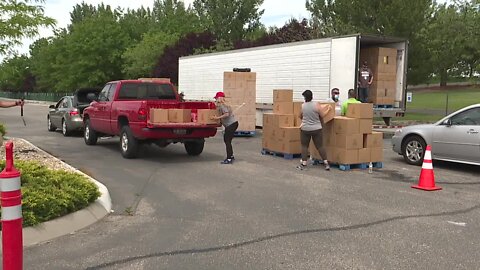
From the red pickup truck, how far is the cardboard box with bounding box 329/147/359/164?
114 inches

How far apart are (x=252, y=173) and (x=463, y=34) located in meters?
19.3

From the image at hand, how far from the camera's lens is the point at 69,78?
5847cm

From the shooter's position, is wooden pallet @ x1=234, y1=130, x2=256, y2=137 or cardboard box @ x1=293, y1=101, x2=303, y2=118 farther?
wooden pallet @ x1=234, y1=130, x2=256, y2=137

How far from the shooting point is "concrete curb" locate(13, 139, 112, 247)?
5.45 metres

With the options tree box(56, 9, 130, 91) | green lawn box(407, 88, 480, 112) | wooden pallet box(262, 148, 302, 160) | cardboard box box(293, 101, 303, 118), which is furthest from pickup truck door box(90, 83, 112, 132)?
tree box(56, 9, 130, 91)

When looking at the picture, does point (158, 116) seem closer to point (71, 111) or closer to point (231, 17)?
point (71, 111)

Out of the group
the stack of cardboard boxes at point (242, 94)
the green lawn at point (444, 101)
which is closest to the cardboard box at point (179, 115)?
the stack of cardboard boxes at point (242, 94)

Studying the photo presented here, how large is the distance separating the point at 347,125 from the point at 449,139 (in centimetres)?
225

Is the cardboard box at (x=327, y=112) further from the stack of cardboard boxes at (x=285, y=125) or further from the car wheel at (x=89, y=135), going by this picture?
the car wheel at (x=89, y=135)

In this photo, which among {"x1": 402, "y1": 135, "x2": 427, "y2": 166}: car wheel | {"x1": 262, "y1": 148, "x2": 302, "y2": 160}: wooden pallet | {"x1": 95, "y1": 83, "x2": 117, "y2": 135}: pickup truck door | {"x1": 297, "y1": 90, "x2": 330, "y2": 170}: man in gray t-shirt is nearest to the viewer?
{"x1": 297, "y1": 90, "x2": 330, "y2": 170}: man in gray t-shirt

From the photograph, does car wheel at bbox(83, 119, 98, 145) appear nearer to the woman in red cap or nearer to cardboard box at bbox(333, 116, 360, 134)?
the woman in red cap

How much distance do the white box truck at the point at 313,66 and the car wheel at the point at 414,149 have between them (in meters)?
4.33

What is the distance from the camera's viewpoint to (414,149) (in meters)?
11.5

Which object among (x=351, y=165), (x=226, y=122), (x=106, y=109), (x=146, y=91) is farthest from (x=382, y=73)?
(x=106, y=109)
